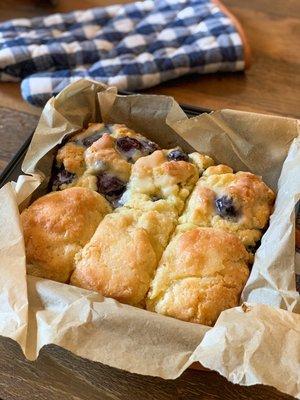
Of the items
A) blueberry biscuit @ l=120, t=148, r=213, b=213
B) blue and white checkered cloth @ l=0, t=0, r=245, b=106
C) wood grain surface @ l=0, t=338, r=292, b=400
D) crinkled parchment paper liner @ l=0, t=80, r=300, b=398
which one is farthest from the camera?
blue and white checkered cloth @ l=0, t=0, r=245, b=106

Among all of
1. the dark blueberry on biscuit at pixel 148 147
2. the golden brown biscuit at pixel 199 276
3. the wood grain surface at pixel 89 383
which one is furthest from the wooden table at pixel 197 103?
the dark blueberry on biscuit at pixel 148 147

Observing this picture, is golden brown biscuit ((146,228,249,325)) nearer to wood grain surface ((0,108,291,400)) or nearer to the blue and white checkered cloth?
wood grain surface ((0,108,291,400))

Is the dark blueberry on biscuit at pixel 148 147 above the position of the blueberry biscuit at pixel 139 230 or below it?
above

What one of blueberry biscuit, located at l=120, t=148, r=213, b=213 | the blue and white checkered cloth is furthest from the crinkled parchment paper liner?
the blue and white checkered cloth

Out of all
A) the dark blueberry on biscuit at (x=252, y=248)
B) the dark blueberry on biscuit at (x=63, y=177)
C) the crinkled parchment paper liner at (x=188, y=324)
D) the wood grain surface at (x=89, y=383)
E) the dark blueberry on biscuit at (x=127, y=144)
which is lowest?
the wood grain surface at (x=89, y=383)

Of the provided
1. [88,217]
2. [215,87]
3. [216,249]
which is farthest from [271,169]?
[215,87]


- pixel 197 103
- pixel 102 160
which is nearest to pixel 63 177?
pixel 102 160

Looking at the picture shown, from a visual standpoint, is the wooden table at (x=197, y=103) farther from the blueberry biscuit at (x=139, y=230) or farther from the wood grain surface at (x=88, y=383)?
the blueberry biscuit at (x=139, y=230)
